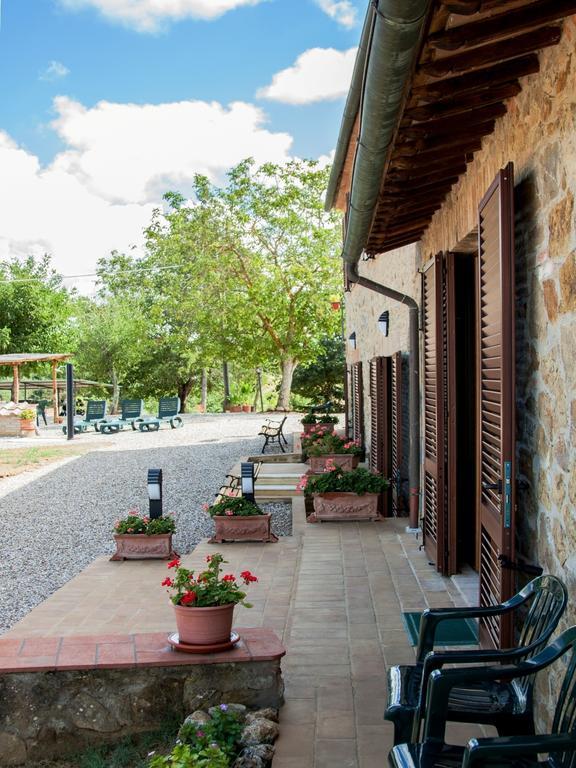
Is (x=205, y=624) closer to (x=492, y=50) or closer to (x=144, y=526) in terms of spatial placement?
(x=492, y=50)

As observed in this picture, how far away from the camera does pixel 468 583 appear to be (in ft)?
17.3

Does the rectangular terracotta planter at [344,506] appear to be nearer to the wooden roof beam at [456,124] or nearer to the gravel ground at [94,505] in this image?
the gravel ground at [94,505]

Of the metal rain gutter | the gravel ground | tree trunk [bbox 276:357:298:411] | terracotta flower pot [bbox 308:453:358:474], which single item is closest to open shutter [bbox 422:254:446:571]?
Result: the metal rain gutter

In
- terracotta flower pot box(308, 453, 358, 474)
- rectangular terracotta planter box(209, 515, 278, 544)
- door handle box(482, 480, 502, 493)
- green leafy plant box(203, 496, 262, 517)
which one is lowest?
rectangular terracotta planter box(209, 515, 278, 544)

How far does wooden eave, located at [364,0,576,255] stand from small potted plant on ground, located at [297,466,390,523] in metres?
3.49

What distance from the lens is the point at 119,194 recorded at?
4055 inches

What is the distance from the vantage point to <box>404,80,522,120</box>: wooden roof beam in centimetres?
323

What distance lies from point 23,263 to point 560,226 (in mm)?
34983

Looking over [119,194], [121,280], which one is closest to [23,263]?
[121,280]

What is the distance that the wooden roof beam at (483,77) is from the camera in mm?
3016

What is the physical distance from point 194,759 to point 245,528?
15.4 ft

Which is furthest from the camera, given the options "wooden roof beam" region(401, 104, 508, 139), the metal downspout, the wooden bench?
the wooden bench

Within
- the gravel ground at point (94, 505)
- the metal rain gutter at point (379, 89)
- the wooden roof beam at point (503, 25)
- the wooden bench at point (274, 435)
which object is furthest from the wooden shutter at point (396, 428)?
the wooden bench at point (274, 435)

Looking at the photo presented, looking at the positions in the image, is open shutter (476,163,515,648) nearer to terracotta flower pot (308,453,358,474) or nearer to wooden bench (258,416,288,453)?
terracotta flower pot (308,453,358,474)
